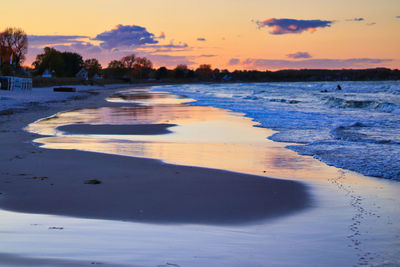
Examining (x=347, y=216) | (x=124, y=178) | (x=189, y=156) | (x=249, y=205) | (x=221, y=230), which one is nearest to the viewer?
(x=221, y=230)

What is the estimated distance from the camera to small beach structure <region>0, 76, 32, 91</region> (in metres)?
48.9

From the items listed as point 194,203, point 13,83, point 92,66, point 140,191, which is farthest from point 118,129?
point 92,66

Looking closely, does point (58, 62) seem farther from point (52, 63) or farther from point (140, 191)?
point (140, 191)

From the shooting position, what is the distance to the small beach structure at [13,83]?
160ft

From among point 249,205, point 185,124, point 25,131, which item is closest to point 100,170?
point 249,205

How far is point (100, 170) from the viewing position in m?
8.60

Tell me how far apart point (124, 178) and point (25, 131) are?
28.7 feet

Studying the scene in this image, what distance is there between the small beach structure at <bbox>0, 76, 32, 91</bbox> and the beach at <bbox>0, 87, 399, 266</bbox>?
1607 inches

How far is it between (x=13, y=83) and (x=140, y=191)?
4877 centimetres

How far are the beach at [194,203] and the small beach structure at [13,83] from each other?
4082cm

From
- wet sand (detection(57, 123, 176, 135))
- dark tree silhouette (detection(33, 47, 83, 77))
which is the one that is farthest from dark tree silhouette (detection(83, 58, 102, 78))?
wet sand (detection(57, 123, 176, 135))

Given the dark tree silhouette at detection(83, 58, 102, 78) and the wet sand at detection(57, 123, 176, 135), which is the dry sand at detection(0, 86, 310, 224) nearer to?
the wet sand at detection(57, 123, 176, 135)

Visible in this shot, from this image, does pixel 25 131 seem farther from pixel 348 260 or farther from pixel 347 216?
pixel 348 260

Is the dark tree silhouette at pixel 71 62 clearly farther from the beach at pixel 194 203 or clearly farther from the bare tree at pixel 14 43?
the beach at pixel 194 203
